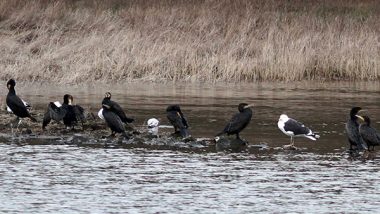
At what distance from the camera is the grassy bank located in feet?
91.4

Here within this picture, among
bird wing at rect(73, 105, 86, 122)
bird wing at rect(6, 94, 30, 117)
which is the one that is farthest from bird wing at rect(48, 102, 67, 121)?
bird wing at rect(6, 94, 30, 117)

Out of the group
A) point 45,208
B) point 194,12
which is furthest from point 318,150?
point 194,12

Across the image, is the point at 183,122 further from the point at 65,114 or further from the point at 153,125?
the point at 65,114

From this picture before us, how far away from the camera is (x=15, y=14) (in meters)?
33.2

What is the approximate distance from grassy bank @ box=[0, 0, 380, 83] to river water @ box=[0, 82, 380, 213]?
6679 mm

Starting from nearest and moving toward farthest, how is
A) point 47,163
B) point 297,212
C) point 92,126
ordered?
1. point 297,212
2. point 47,163
3. point 92,126

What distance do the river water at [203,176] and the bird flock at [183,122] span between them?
286mm

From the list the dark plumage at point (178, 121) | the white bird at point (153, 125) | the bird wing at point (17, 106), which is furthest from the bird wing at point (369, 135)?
the bird wing at point (17, 106)

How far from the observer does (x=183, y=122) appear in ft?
58.2

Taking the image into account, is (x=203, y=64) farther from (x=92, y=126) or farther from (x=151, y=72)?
(x=92, y=126)

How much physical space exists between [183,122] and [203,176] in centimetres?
376

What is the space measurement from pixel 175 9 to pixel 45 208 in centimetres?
2230

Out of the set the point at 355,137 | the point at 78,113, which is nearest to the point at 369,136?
the point at 355,137

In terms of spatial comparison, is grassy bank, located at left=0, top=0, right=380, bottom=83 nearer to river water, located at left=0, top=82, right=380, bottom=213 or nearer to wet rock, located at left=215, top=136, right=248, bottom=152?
river water, located at left=0, top=82, right=380, bottom=213
